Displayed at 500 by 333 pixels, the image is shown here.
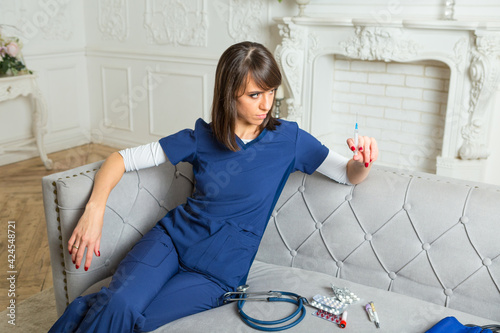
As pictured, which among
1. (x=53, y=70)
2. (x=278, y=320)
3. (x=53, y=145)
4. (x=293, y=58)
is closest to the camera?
(x=278, y=320)

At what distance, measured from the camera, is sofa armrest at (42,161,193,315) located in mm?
1654

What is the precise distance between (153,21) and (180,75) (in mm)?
525

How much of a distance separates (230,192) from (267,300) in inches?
13.3

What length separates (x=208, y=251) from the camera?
1589 millimetres

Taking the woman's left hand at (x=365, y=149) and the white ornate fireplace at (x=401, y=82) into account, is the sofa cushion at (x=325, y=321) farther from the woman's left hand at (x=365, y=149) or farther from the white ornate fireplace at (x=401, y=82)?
the white ornate fireplace at (x=401, y=82)

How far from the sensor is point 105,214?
1695 millimetres

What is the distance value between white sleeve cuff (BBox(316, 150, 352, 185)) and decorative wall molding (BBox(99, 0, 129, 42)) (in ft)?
11.2

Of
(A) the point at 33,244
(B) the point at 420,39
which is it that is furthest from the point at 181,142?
(B) the point at 420,39

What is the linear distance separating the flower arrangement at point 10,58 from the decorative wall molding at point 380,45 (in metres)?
2.37

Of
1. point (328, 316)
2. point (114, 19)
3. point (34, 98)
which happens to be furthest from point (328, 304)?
point (114, 19)

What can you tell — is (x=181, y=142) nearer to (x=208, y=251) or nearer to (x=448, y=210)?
(x=208, y=251)

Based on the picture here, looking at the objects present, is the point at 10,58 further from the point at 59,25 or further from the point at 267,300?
the point at 267,300

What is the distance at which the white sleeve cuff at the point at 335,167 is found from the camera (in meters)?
1.69

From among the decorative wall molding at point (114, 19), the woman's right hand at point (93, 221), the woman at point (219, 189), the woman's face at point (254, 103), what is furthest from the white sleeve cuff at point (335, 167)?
the decorative wall molding at point (114, 19)
